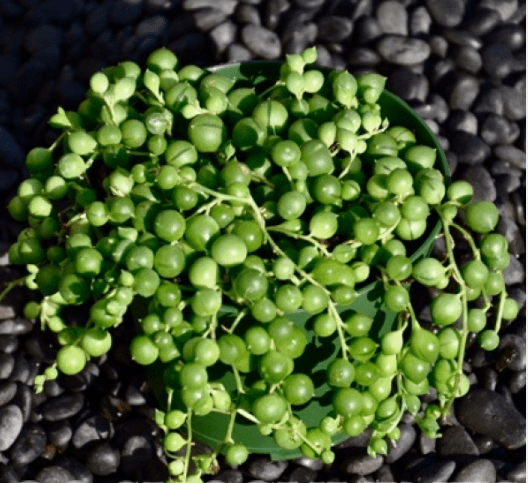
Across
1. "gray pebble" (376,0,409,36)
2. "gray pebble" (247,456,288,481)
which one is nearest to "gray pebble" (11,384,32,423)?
"gray pebble" (247,456,288,481)

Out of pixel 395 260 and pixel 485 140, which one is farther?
pixel 485 140

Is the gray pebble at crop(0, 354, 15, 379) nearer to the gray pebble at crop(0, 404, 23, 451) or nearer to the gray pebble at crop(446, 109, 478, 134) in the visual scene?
the gray pebble at crop(0, 404, 23, 451)

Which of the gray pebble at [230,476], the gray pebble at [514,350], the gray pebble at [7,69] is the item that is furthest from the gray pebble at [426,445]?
the gray pebble at [7,69]

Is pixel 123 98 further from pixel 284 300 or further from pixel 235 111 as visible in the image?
pixel 284 300

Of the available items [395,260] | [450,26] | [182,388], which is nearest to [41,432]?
[182,388]

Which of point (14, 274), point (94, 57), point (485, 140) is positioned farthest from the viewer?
point (94, 57)
